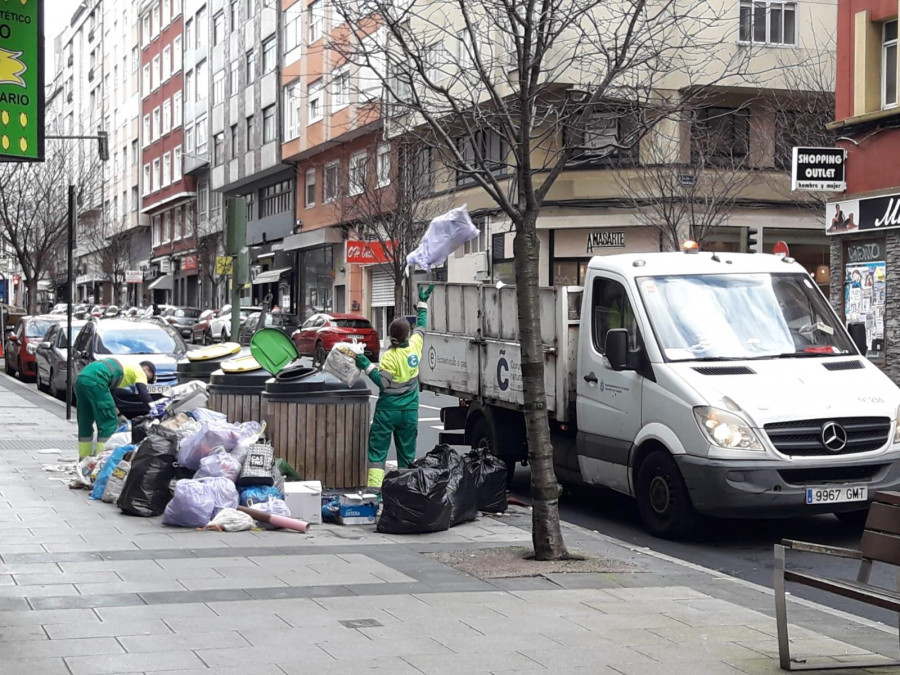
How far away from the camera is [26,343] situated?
2952 cm

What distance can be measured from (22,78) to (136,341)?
1211 cm

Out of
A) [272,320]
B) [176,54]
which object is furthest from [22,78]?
[176,54]

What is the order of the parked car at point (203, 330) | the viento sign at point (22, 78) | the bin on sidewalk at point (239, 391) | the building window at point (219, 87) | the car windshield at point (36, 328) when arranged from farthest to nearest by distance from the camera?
the building window at point (219, 87) → the parked car at point (203, 330) → the car windshield at point (36, 328) → the bin on sidewalk at point (239, 391) → the viento sign at point (22, 78)

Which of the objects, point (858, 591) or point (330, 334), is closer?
point (858, 591)

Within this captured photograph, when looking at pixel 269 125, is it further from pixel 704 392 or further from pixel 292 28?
pixel 704 392

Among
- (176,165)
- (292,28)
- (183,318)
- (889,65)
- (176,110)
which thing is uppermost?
(176,110)

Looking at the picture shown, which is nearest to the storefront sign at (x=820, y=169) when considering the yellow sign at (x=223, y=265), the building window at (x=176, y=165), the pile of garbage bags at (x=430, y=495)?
the yellow sign at (x=223, y=265)

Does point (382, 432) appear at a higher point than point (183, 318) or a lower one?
lower

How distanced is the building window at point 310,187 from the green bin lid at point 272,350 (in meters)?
38.1

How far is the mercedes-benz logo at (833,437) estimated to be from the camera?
373 inches

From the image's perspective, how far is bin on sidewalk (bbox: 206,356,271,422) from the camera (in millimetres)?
11836

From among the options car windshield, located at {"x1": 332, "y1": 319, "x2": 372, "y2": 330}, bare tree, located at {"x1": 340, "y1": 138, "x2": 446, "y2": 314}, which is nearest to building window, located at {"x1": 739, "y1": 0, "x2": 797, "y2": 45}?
bare tree, located at {"x1": 340, "y1": 138, "x2": 446, "y2": 314}

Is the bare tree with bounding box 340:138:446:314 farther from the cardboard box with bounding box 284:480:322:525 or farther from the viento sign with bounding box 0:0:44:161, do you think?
the viento sign with bounding box 0:0:44:161

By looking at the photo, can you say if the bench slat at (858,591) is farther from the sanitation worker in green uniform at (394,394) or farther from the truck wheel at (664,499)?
the sanitation worker in green uniform at (394,394)
